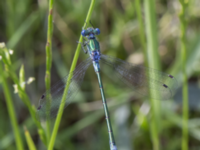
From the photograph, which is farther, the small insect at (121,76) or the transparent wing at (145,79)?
the transparent wing at (145,79)

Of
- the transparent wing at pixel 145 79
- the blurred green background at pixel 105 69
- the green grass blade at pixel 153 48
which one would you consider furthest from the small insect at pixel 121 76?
the blurred green background at pixel 105 69

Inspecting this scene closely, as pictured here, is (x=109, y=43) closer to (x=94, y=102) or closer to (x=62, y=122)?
(x=94, y=102)

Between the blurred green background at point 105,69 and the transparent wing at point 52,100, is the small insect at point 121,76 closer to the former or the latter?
the transparent wing at point 52,100

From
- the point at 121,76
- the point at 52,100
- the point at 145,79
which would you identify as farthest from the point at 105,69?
the point at 52,100

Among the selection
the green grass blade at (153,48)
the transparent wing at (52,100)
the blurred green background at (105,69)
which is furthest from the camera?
the blurred green background at (105,69)

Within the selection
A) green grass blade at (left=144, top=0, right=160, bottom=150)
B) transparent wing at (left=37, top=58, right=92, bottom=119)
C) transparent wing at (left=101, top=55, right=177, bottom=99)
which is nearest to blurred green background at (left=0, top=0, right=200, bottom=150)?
green grass blade at (left=144, top=0, right=160, bottom=150)

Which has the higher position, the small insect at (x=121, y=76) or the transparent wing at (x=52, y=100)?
the small insect at (x=121, y=76)
